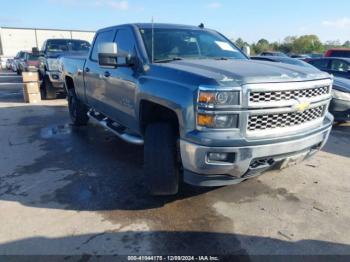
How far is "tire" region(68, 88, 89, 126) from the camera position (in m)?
7.15

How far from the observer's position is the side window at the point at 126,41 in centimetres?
429

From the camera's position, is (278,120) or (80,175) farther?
(80,175)

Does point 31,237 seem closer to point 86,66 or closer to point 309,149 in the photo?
point 309,149

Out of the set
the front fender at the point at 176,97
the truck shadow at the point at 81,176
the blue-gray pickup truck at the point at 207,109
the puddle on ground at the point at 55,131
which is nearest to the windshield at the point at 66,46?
the puddle on ground at the point at 55,131

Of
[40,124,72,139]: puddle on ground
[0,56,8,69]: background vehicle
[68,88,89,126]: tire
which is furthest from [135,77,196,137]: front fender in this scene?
[0,56,8,69]: background vehicle

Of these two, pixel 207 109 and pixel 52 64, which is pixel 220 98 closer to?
pixel 207 109

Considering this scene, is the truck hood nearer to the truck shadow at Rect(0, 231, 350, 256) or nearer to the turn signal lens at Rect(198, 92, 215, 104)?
the turn signal lens at Rect(198, 92, 215, 104)

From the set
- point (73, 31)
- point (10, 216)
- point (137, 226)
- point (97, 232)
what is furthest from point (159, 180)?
point (73, 31)

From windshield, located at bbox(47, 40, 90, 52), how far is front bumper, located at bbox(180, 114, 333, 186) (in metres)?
10.2

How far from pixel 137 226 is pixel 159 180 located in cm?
49

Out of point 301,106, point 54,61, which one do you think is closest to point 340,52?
point 54,61

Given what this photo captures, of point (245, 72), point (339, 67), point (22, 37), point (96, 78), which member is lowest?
point (339, 67)

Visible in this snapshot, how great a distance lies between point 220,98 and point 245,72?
464 mm

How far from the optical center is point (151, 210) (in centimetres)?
358
